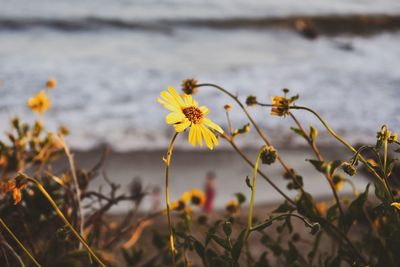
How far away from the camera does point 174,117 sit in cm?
70

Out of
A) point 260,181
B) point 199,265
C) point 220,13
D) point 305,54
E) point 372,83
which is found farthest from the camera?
point 220,13

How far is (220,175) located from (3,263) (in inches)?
54.3

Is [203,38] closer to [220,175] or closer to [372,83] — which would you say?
[372,83]

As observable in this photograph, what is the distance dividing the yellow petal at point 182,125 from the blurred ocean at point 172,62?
840mm

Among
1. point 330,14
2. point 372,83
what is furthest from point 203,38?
point 372,83

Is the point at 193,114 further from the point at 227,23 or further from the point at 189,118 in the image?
the point at 227,23

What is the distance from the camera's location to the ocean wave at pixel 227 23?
444 cm

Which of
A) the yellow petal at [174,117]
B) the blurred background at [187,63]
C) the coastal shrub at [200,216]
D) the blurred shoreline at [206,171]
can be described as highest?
the blurred background at [187,63]

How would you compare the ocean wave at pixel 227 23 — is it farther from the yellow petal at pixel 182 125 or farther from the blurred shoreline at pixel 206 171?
the yellow petal at pixel 182 125

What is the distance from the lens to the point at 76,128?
263 centimetres

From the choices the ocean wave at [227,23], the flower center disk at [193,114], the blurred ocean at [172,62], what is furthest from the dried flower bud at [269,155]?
the ocean wave at [227,23]

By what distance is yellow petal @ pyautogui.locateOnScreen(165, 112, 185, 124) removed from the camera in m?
0.69

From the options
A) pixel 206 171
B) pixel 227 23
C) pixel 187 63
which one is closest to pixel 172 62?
pixel 187 63

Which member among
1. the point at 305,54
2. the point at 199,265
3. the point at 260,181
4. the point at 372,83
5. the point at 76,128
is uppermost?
the point at 305,54
